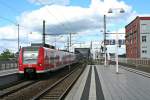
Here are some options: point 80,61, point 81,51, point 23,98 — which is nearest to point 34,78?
point 23,98

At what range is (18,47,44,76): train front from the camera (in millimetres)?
28672

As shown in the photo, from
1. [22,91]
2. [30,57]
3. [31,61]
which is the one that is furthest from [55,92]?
[30,57]

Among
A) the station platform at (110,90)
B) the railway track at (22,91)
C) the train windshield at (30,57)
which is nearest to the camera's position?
the station platform at (110,90)

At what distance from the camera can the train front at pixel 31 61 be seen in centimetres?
2867

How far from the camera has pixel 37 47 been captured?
29312 millimetres

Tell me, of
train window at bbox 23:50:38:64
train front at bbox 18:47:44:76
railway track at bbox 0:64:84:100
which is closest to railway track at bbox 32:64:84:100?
railway track at bbox 0:64:84:100

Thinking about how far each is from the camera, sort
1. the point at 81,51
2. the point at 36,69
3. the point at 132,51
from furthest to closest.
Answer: the point at 132,51, the point at 81,51, the point at 36,69

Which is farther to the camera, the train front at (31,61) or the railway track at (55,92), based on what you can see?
the train front at (31,61)

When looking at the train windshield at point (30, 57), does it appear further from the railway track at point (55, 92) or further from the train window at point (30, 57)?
the railway track at point (55, 92)

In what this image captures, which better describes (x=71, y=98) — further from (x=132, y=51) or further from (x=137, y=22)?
(x=132, y=51)

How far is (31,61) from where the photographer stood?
2886 centimetres

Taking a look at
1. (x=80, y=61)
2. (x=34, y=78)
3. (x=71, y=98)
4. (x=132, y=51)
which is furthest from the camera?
(x=132, y=51)

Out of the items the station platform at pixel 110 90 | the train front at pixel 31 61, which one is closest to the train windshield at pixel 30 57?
the train front at pixel 31 61

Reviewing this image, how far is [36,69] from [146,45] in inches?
2903
